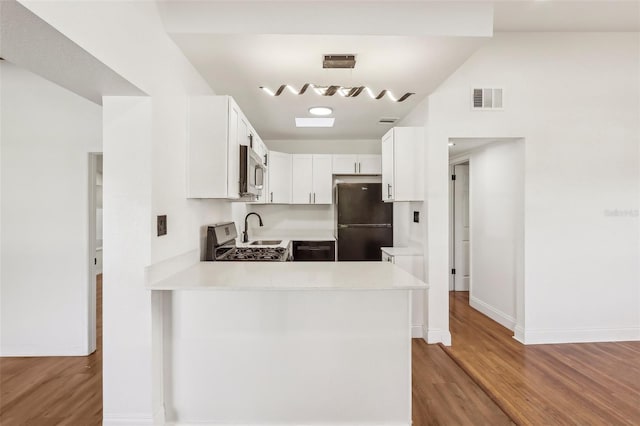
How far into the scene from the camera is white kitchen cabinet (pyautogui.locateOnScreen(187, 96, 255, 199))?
254 centimetres

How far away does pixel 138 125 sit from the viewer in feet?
6.53

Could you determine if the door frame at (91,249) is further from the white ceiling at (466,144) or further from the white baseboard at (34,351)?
the white ceiling at (466,144)

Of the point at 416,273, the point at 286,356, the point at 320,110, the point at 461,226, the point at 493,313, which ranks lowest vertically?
the point at 493,313

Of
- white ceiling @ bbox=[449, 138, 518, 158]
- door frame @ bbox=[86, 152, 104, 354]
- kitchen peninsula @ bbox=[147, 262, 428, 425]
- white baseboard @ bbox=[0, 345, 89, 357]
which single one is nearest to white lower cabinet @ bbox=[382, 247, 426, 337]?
white ceiling @ bbox=[449, 138, 518, 158]

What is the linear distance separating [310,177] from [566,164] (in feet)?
10.5

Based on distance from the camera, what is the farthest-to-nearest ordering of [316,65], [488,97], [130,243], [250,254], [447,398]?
[488,97] → [250,254] → [316,65] → [447,398] → [130,243]

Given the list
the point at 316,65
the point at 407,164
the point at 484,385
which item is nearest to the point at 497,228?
the point at 407,164

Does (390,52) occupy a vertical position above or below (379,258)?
above

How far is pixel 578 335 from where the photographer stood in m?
3.51

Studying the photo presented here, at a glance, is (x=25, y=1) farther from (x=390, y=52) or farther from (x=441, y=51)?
(x=441, y=51)

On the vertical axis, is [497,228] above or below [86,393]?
above

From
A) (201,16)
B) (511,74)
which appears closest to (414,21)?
(201,16)

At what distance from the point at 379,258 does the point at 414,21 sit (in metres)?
3.29

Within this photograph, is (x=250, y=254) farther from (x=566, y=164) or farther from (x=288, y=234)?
(x=566, y=164)
